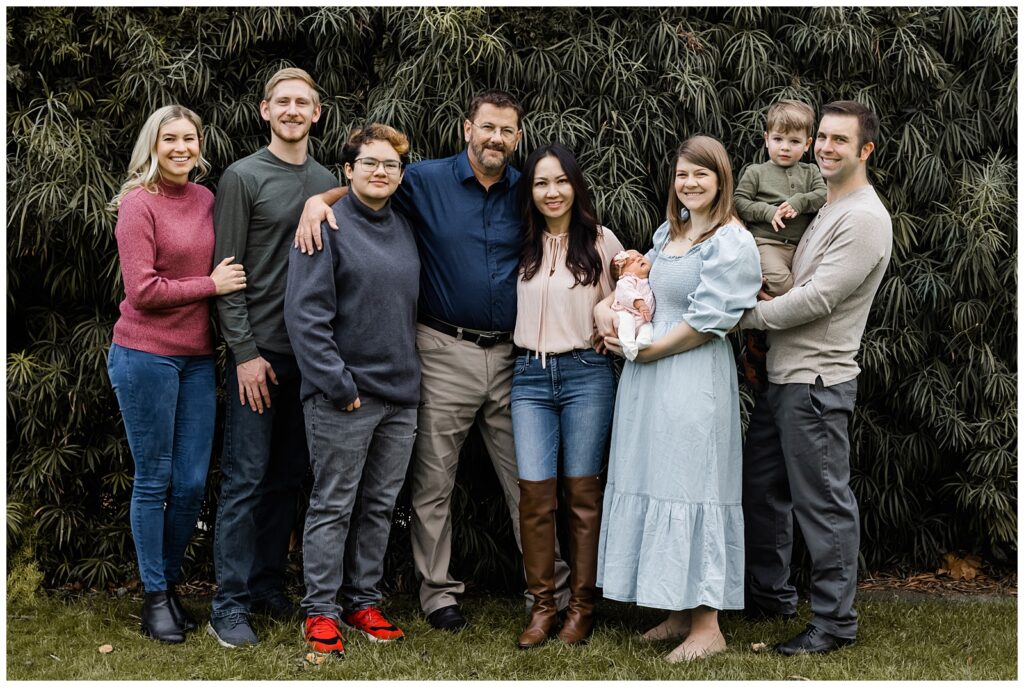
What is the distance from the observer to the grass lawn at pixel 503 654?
3242mm

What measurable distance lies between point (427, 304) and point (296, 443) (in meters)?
0.69

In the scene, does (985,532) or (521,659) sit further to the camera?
(985,532)

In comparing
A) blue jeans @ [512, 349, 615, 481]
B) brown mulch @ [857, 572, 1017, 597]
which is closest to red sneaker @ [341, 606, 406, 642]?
blue jeans @ [512, 349, 615, 481]

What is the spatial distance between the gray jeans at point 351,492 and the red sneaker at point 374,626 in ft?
0.10

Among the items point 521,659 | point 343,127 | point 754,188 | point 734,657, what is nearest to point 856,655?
point 734,657

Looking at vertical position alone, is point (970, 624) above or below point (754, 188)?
below

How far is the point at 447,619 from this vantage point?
3697 mm

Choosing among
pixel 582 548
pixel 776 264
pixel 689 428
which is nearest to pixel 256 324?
pixel 582 548

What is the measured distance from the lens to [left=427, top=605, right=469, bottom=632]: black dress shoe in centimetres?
369

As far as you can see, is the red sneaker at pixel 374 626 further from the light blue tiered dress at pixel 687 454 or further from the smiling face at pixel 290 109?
the smiling face at pixel 290 109

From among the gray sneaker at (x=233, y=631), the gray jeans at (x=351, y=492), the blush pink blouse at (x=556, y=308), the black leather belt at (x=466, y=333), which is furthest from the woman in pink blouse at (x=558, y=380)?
the gray sneaker at (x=233, y=631)

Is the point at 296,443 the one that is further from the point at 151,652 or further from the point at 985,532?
the point at 985,532

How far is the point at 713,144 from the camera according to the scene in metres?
3.23

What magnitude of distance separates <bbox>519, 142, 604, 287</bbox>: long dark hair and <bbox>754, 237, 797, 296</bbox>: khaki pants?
548 mm
